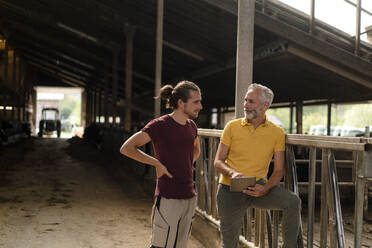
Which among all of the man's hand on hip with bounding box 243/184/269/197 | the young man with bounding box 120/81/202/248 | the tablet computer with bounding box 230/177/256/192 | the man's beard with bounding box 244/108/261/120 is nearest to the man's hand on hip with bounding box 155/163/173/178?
the young man with bounding box 120/81/202/248

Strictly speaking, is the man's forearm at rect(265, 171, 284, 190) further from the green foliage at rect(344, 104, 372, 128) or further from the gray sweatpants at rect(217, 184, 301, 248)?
the green foliage at rect(344, 104, 372, 128)

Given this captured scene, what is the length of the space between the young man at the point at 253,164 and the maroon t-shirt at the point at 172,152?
0.46 meters

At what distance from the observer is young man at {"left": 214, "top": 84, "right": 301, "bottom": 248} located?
308cm

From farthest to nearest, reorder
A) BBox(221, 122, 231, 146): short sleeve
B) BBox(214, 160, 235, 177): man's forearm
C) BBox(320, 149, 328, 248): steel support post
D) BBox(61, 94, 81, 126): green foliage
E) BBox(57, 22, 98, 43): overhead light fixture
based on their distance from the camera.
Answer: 1. BBox(61, 94, 81, 126): green foliage
2. BBox(57, 22, 98, 43): overhead light fixture
3. BBox(221, 122, 231, 146): short sleeve
4. BBox(214, 160, 235, 177): man's forearm
5. BBox(320, 149, 328, 248): steel support post

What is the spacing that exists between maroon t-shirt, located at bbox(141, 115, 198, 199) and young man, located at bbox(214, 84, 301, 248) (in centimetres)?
46

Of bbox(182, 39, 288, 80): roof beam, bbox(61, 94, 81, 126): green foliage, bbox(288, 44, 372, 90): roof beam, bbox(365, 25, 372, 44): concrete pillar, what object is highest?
bbox(61, 94, 81, 126): green foliage

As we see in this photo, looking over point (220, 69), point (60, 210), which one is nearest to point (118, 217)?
point (60, 210)

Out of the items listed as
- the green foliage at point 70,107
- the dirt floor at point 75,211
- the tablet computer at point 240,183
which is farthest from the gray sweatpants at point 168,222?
the green foliage at point 70,107

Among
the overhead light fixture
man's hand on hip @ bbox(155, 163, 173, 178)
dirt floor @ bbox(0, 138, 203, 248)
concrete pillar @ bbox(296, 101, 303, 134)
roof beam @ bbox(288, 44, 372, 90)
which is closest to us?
man's hand on hip @ bbox(155, 163, 173, 178)

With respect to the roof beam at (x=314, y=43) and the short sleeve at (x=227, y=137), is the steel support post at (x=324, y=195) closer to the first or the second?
the short sleeve at (x=227, y=137)

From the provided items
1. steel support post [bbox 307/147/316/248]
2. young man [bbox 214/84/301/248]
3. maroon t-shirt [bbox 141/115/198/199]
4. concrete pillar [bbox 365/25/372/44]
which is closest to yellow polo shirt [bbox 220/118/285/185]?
young man [bbox 214/84/301/248]

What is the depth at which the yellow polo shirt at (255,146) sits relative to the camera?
3193mm

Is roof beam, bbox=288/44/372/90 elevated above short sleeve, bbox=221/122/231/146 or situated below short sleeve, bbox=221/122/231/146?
above

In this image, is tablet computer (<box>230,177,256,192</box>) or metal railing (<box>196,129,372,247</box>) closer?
metal railing (<box>196,129,372,247</box>)
